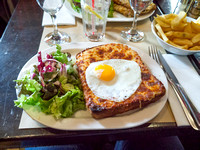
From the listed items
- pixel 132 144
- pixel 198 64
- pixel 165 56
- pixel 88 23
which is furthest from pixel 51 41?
pixel 198 64

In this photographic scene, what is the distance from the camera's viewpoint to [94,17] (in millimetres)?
2178

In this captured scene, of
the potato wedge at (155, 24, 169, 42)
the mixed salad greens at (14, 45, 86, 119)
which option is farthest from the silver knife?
the mixed salad greens at (14, 45, 86, 119)

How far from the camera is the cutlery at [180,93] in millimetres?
1380

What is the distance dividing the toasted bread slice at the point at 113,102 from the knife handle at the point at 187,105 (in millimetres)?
236

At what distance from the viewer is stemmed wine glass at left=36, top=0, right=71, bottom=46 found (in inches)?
75.2

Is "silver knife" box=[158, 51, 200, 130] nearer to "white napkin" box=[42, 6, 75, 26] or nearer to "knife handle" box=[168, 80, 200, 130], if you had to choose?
"knife handle" box=[168, 80, 200, 130]

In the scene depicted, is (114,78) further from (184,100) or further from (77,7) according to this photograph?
(77,7)

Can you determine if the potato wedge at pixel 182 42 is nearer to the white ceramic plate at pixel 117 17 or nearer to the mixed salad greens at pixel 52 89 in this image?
the white ceramic plate at pixel 117 17

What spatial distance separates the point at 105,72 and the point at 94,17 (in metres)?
1.00

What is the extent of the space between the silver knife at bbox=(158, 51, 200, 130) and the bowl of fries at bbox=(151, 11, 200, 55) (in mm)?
270

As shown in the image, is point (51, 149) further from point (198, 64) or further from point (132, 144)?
point (198, 64)

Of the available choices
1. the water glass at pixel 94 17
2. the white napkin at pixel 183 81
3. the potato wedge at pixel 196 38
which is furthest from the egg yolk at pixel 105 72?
the potato wedge at pixel 196 38

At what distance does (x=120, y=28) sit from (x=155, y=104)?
4.88ft

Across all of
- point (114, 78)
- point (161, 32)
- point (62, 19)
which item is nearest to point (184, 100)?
point (114, 78)
